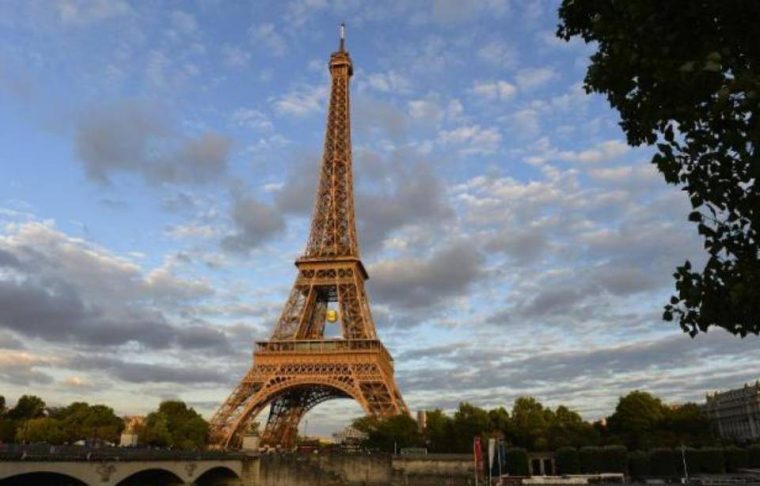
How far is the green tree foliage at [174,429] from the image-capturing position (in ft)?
248

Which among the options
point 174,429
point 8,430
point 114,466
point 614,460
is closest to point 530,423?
point 614,460

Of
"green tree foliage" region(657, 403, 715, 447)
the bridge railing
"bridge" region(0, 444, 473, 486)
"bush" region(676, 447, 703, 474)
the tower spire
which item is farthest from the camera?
the tower spire

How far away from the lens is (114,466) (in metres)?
37.4

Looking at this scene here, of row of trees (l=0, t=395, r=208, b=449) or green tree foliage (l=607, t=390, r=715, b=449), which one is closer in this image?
row of trees (l=0, t=395, r=208, b=449)

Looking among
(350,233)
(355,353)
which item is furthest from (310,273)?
(355,353)

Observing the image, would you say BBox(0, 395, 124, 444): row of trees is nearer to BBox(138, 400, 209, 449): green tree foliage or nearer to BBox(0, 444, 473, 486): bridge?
BBox(138, 400, 209, 449): green tree foliage

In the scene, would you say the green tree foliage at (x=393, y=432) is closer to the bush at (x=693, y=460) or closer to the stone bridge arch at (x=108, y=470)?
the stone bridge arch at (x=108, y=470)

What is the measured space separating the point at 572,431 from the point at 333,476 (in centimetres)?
3072

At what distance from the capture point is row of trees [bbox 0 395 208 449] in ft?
239

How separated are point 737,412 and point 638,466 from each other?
84.3m

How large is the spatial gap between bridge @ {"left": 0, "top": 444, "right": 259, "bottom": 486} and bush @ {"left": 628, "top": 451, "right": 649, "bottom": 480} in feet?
115

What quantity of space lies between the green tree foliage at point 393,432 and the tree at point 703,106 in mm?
57992

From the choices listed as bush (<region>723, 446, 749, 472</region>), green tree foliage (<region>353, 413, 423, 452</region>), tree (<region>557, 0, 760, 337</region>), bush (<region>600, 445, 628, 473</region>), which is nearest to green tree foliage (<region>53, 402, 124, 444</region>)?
green tree foliage (<region>353, 413, 423, 452</region>)

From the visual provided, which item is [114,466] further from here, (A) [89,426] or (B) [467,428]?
(A) [89,426]
